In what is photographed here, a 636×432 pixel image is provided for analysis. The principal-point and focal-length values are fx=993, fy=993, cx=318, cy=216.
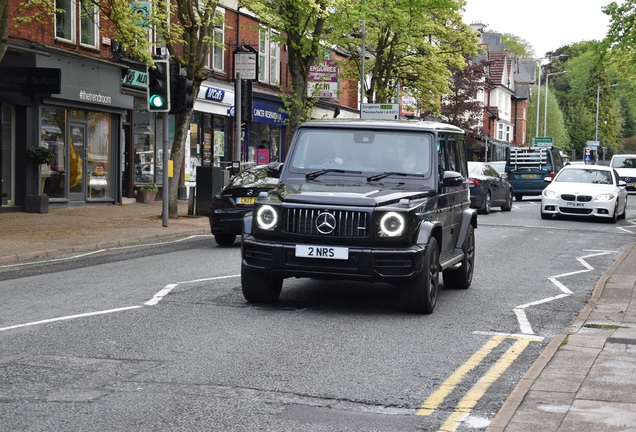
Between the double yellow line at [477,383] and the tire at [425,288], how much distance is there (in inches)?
37.5

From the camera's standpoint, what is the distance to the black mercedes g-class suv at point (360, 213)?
9.20 metres

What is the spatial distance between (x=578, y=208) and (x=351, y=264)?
1833 centimetres

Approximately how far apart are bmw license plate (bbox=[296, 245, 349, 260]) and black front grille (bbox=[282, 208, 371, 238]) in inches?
5.0

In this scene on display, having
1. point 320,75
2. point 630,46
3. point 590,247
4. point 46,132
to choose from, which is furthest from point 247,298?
point 320,75

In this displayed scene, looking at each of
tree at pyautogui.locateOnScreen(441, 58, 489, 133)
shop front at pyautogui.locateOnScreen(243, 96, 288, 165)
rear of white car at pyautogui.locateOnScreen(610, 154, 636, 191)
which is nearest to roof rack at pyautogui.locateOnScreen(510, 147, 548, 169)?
shop front at pyautogui.locateOnScreen(243, 96, 288, 165)

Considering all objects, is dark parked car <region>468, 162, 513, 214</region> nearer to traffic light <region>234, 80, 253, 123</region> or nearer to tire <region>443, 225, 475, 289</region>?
traffic light <region>234, 80, 253, 123</region>

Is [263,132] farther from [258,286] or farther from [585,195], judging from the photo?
[258,286]

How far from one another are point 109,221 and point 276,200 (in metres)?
13.6

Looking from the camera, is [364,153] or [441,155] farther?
[441,155]

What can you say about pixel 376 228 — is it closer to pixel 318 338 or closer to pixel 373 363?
pixel 318 338

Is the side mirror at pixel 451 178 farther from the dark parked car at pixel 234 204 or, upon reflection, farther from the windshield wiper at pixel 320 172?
the dark parked car at pixel 234 204

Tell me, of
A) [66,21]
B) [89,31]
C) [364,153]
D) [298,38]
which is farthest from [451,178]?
[298,38]

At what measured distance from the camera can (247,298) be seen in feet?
32.9

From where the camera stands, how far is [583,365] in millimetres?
7121
